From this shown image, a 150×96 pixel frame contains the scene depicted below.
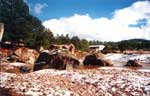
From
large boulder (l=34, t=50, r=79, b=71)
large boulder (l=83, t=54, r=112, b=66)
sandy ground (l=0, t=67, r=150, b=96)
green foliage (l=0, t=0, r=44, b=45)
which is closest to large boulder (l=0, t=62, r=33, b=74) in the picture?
large boulder (l=34, t=50, r=79, b=71)

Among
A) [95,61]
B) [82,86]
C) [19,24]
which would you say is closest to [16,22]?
[19,24]

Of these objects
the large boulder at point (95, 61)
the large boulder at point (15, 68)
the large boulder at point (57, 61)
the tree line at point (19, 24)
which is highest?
the tree line at point (19, 24)

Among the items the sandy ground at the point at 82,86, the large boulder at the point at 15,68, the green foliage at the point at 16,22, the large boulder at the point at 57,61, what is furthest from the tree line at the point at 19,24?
the sandy ground at the point at 82,86

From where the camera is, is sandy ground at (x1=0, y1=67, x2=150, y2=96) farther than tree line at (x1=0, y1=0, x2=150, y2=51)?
No

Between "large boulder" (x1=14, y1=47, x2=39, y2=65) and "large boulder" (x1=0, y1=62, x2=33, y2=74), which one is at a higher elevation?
"large boulder" (x1=14, y1=47, x2=39, y2=65)

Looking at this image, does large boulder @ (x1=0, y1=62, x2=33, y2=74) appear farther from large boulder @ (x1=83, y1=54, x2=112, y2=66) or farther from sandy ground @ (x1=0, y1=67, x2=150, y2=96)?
large boulder @ (x1=83, y1=54, x2=112, y2=66)

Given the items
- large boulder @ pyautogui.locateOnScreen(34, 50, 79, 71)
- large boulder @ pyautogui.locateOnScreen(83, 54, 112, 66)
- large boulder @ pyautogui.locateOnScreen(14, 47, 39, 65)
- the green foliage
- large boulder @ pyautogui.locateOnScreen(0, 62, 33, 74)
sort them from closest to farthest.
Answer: large boulder @ pyautogui.locateOnScreen(0, 62, 33, 74) → large boulder @ pyautogui.locateOnScreen(34, 50, 79, 71) → large boulder @ pyautogui.locateOnScreen(14, 47, 39, 65) → large boulder @ pyautogui.locateOnScreen(83, 54, 112, 66) → the green foliage

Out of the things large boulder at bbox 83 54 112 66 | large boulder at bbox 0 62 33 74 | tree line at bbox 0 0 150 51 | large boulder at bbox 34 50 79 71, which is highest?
tree line at bbox 0 0 150 51

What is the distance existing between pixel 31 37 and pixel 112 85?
1245 inches

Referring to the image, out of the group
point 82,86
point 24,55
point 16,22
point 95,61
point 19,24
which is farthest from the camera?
point 19,24

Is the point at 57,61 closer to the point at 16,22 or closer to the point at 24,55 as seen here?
the point at 24,55

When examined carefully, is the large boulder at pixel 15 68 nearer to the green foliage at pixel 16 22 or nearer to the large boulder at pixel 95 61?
the large boulder at pixel 95 61

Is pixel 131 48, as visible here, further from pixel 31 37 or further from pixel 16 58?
pixel 16 58

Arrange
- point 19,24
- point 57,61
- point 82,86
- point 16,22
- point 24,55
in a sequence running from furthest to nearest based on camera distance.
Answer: point 19,24 → point 16,22 → point 24,55 → point 57,61 → point 82,86
